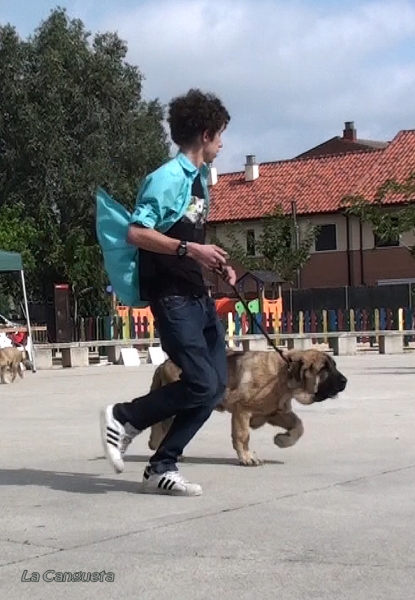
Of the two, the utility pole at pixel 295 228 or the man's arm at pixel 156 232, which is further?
the utility pole at pixel 295 228

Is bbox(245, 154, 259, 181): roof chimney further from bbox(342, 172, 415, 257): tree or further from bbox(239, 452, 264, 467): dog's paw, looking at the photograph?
bbox(239, 452, 264, 467): dog's paw

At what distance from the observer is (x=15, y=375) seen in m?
19.9

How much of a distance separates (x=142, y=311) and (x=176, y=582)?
24699 mm

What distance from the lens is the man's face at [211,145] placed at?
6711 millimetres

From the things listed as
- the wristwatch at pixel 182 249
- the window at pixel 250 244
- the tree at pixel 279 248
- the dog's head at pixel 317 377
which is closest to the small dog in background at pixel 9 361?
the dog's head at pixel 317 377

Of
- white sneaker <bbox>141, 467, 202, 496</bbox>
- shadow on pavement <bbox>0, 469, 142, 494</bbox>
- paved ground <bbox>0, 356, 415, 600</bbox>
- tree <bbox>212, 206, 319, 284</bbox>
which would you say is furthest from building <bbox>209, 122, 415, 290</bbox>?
white sneaker <bbox>141, 467, 202, 496</bbox>

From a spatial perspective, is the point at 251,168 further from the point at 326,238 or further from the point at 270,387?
the point at 270,387

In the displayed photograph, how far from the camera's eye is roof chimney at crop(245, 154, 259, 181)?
64.3 meters

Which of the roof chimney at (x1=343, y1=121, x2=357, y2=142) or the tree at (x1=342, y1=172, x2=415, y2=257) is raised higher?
the roof chimney at (x1=343, y1=121, x2=357, y2=142)

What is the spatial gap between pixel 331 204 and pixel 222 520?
53102mm

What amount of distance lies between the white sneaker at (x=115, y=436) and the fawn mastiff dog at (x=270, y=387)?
1.10 metres

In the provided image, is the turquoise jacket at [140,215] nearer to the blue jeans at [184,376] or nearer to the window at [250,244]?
the blue jeans at [184,376]

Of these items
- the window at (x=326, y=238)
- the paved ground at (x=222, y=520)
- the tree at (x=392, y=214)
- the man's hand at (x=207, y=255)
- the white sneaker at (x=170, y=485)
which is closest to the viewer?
the paved ground at (x=222, y=520)

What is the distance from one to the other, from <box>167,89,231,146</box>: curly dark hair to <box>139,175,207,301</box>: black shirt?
305 mm
